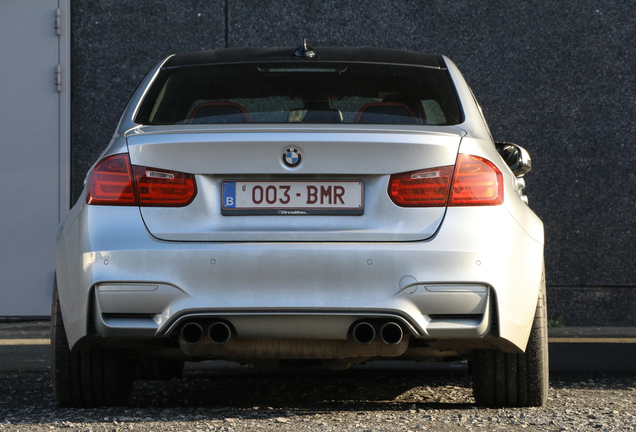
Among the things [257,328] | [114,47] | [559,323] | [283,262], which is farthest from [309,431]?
[114,47]

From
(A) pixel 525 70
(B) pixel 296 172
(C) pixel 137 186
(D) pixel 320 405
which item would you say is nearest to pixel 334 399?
(D) pixel 320 405

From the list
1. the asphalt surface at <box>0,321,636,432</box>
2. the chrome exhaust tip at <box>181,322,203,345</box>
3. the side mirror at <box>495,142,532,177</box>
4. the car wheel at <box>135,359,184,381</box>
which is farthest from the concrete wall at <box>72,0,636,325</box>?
the chrome exhaust tip at <box>181,322,203,345</box>

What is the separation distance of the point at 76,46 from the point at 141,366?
3.98 m

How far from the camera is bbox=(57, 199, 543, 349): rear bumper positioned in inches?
125

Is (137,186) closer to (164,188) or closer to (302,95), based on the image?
(164,188)

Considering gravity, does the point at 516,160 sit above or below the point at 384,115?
below

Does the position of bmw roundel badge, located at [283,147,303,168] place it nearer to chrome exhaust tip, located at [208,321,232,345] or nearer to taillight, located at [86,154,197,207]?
taillight, located at [86,154,197,207]

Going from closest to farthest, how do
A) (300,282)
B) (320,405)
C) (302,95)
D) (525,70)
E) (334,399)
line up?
1. (300,282)
2. (302,95)
3. (320,405)
4. (334,399)
5. (525,70)

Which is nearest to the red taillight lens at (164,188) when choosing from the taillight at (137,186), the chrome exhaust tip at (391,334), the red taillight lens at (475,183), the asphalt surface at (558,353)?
the taillight at (137,186)

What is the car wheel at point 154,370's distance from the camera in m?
4.91

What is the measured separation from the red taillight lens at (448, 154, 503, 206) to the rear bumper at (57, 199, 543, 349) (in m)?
0.04

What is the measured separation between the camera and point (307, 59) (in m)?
4.14

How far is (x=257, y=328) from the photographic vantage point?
10.7ft

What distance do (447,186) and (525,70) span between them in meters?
5.08
